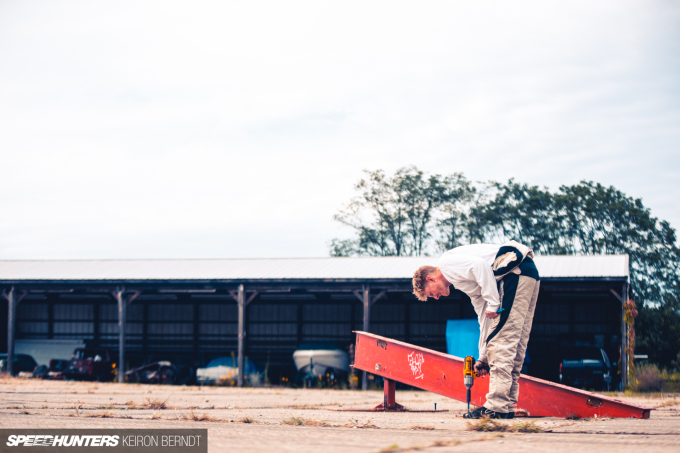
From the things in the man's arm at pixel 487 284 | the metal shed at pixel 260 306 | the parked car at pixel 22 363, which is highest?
the man's arm at pixel 487 284

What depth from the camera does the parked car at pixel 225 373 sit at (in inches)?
801

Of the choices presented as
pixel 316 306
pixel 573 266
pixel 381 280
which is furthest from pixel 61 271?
pixel 573 266

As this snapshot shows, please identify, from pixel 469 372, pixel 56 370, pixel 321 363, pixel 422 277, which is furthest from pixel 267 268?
pixel 422 277

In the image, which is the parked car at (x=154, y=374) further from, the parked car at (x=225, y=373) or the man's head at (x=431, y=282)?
the man's head at (x=431, y=282)

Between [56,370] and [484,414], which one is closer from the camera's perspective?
[484,414]

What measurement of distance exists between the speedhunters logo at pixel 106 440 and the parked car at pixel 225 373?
16373 mm

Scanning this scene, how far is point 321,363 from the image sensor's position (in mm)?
21375

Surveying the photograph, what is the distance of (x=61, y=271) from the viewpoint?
2488 centimetres

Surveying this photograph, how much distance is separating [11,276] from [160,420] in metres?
21.5

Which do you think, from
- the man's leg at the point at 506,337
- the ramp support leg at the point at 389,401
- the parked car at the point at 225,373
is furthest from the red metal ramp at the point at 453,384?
the parked car at the point at 225,373

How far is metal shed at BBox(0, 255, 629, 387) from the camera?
21016 millimetres

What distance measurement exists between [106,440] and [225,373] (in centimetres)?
1771

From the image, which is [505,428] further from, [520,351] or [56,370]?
[56,370]

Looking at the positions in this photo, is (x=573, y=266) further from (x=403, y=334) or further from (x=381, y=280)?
(x=403, y=334)
